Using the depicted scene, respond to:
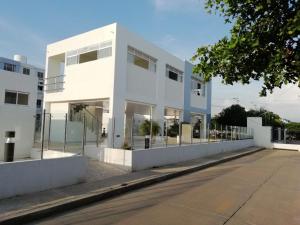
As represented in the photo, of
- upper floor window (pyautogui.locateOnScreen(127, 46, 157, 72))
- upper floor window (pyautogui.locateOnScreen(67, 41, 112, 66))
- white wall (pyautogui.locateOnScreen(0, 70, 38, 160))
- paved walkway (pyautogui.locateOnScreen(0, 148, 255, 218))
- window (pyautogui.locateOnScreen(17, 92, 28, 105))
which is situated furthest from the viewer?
upper floor window (pyautogui.locateOnScreen(127, 46, 157, 72))

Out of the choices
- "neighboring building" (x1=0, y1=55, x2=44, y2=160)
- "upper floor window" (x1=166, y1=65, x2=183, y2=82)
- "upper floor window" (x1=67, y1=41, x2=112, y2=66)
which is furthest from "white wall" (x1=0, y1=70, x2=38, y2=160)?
"upper floor window" (x1=166, y1=65, x2=183, y2=82)

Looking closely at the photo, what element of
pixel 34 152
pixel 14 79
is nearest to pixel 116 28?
pixel 14 79

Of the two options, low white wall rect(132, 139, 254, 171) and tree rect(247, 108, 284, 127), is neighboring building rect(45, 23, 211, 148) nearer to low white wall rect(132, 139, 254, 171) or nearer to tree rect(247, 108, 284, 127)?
low white wall rect(132, 139, 254, 171)

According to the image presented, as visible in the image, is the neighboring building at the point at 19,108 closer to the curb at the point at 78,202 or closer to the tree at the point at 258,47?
the curb at the point at 78,202

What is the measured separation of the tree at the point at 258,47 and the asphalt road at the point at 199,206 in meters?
3.03

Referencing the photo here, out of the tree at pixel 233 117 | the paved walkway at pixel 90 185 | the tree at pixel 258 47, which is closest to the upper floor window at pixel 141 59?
the paved walkway at pixel 90 185

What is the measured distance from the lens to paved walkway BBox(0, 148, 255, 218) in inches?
288

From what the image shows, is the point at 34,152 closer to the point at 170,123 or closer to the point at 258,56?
the point at 170,123

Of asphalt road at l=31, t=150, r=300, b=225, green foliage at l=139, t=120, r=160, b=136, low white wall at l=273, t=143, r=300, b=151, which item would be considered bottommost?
asphalt road at l=31, t=150, r=300, b=225

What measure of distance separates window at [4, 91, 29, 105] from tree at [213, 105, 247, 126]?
34267 mm

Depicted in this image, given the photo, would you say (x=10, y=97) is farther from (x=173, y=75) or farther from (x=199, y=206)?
(x=173, y=75)

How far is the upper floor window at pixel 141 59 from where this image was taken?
21822 mm

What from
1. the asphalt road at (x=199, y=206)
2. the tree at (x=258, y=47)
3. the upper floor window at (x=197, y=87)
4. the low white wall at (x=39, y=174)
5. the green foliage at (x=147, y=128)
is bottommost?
the asphalt road at (x=199, y=206)

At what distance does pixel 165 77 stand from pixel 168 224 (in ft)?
67.2
